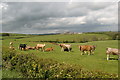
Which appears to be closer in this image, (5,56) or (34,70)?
(34,70)

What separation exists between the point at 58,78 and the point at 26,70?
3309 mm

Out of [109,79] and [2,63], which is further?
[2,63]

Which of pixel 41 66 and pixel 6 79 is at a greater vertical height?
pixel 41 66

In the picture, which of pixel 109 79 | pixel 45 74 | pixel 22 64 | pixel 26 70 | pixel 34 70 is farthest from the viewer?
Answer: pixel 22 64

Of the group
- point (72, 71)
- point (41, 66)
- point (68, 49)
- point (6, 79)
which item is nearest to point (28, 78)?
point (41, 66)

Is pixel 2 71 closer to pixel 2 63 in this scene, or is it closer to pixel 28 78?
pixel 2 63

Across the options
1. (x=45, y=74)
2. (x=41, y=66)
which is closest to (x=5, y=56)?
(x=41, y=66)

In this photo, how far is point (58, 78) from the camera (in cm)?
849

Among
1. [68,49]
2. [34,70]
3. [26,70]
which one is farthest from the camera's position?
[68,49]

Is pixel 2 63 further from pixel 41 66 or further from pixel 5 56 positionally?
pixel 41 66

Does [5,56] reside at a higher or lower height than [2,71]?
higher

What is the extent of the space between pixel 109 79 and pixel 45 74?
13.9 ft

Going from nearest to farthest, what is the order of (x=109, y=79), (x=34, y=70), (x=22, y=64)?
1. (x=109, y=79)
2. (x=34, y=70)
3. (x=22, y=64)

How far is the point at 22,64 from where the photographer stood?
443 inches
